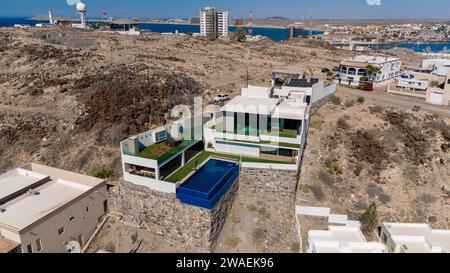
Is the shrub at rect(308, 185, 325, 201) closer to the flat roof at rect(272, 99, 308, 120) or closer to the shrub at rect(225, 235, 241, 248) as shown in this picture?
the flat roof at rect(272, 99, 308, 120)

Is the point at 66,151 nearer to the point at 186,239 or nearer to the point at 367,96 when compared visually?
the point at 186,239

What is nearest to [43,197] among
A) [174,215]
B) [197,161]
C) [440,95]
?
[174,215]

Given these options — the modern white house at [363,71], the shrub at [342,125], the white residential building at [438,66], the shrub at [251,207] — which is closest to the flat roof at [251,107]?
the shrub at [251,207]

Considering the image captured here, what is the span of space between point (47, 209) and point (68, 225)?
95.0 inches

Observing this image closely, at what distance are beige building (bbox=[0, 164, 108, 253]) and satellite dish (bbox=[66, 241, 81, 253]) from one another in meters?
0.11

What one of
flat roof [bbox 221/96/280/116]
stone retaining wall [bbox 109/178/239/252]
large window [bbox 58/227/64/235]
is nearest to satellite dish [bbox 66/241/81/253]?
large window [bbox 58/227/64/235]

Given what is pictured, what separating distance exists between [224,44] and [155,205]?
9510 centimetres

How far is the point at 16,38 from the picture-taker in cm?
9719

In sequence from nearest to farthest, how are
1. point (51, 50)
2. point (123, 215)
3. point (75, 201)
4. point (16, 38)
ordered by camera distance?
point (75, 201), point (123, 215), point (51, 50), point (16, 38)

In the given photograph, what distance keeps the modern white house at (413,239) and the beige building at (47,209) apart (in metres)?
28.4
